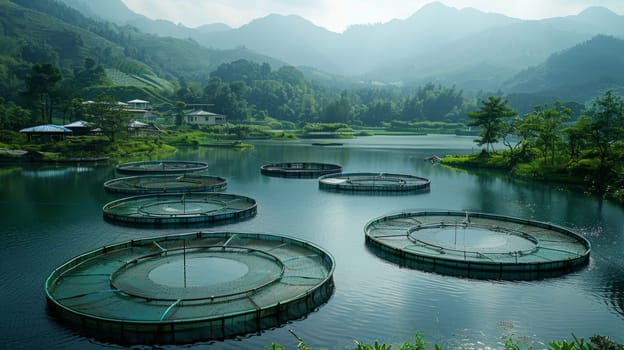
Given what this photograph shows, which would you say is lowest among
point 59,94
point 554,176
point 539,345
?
point 539,345

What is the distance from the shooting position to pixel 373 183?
1658 inches

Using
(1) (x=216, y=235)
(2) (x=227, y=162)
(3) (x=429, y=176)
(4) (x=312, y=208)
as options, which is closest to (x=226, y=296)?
(1) (x=216, y=235)

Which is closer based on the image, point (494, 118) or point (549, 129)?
point (549, 129)

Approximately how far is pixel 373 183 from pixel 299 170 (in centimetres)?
1173

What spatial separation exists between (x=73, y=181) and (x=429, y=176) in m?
35.2

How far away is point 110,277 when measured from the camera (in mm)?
17781

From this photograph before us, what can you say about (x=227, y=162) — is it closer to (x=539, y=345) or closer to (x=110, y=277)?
(x=110, y=277)

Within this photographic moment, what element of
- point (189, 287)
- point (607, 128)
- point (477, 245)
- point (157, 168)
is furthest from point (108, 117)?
point (607, 128)

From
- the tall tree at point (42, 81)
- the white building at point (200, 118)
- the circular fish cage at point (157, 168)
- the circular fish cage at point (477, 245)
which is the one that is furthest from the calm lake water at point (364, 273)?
the white building at point (200, 118)

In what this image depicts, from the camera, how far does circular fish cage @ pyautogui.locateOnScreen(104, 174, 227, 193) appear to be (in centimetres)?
3669

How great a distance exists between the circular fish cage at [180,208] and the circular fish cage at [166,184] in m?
2.58

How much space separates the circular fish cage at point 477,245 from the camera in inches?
771

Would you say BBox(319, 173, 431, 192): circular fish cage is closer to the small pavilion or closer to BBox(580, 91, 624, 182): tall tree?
BBox(580, 91, 624, 182): tall tree

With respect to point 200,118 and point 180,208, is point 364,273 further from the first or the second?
point 200,118
